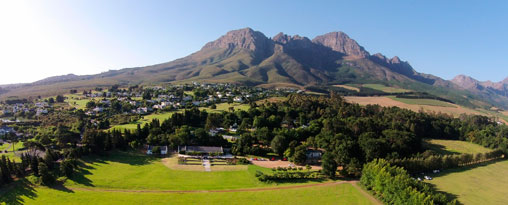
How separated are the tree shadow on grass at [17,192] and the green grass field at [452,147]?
291ft

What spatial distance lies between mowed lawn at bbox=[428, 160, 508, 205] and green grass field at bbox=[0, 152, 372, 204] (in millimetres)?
18205

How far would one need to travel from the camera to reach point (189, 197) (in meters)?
39.2

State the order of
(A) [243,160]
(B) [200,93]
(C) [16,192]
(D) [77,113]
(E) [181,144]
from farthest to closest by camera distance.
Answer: (B) [200,93] → (D) [77,113] → (E) [181,144] → (A) [243,160] → (C) [16,192]

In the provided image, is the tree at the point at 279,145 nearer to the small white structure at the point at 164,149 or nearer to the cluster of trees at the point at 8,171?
the small white structure at the point at 164,149

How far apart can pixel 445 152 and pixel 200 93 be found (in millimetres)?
102380

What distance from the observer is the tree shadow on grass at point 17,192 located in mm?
35781

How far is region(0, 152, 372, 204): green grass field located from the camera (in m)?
37.6

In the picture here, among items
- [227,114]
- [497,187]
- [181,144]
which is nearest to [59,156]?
[181,144]

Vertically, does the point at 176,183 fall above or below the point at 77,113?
below

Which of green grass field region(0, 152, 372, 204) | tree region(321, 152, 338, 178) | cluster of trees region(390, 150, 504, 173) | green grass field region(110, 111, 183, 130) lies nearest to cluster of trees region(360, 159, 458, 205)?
green grass field region(0, 152, 372, 204)

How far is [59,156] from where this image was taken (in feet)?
163

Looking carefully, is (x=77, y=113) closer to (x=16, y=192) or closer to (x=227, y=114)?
(x=227, y=114)

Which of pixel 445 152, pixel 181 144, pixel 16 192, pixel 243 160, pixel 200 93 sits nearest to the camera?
pixel 16 192

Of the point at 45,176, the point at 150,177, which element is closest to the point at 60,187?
the point at 45,176
